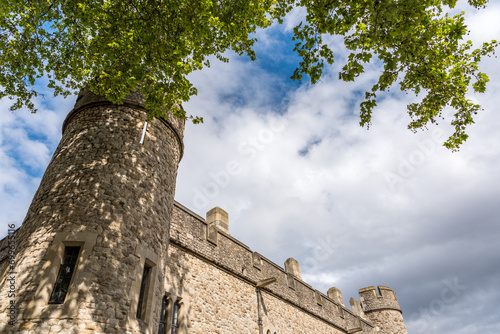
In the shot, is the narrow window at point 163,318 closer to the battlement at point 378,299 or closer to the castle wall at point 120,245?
the castle wall at point 120,245

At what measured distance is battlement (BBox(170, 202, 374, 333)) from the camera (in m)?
8.59

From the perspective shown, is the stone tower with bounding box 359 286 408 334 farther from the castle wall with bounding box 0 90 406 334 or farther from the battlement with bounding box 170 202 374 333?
the castle wall with bounding box 0 90 406 334

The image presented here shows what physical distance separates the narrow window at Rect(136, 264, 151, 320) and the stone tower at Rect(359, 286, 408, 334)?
19.5 m

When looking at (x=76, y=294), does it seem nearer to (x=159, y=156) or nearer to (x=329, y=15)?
(x=159, y=156)

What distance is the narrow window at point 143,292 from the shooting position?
17.4 ft

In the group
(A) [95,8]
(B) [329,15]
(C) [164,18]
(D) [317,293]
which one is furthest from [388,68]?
(D) [317,293]

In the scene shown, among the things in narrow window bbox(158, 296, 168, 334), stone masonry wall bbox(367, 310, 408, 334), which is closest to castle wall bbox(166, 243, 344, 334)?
narrow window bbox(158, 296, 168, 334)

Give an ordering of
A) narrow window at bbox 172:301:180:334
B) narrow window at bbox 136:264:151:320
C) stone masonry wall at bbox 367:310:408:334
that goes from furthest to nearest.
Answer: stone masonry wall at bbox 367:310:408:334, narrow window at bbox 172:301:180:334, narrow window at bbox 136:264:151:320

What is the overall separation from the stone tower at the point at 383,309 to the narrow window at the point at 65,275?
68.3 ft

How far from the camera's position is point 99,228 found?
5.21 meters

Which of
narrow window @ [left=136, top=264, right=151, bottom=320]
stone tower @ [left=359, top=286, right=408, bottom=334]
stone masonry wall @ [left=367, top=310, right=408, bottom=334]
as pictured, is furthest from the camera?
stone tower @ [left=359, top=286, right=408, bottom=334]

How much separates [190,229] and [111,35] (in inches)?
211

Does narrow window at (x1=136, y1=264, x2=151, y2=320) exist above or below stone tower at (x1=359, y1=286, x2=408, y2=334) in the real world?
below

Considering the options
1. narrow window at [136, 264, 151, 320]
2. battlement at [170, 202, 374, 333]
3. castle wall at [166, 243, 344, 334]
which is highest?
battlement at [170, 202, 374, 333]
